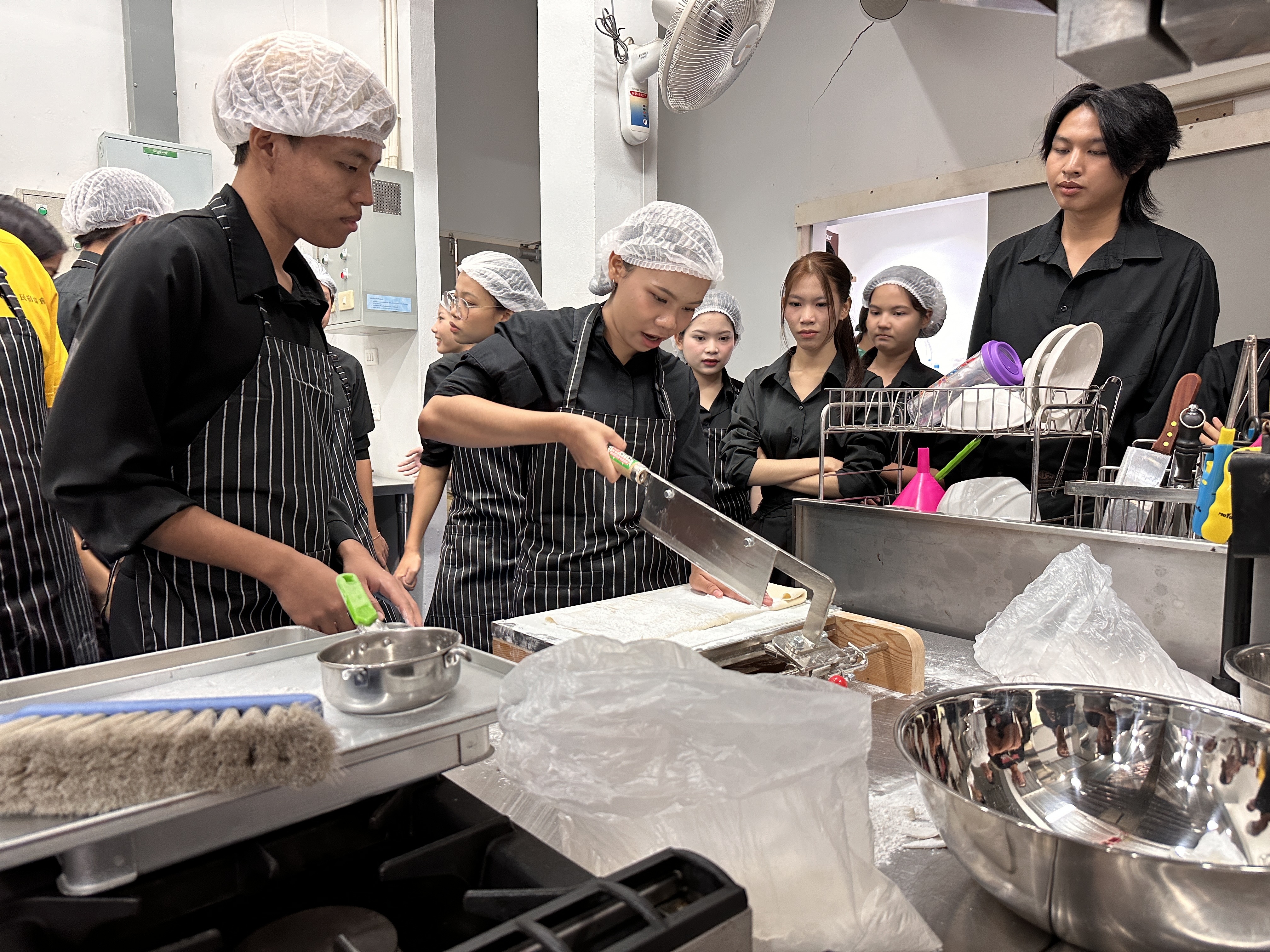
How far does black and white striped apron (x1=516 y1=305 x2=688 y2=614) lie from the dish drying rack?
1.29 ft

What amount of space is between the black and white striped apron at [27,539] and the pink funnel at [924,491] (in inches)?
62.2

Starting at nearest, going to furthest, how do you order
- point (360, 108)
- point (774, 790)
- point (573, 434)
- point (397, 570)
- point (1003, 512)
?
point (774, 790) < point (360, 108) < point (573, 434) < point (1003, 512) < point (397, 570)

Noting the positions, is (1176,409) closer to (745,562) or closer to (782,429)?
(745,562)

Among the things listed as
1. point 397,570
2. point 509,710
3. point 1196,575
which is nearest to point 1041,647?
point 1196,575

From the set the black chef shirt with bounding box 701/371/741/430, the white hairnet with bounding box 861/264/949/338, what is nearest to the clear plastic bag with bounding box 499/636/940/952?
the black chef shirt with bounding box 701/371/741/430

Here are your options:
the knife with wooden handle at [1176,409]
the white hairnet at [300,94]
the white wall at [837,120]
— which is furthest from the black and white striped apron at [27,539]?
the white wall at [837,120]

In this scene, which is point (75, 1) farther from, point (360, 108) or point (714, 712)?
point (714, 712)

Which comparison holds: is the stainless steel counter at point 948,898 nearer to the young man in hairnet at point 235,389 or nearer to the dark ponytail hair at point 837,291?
the young man in hairnet at point 235,389

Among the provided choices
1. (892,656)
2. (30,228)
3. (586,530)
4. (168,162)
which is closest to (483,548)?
(586,530)

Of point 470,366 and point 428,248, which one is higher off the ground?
point 428,248

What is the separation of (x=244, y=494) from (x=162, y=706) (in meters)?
0.68

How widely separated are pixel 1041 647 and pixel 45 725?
3.99 ft

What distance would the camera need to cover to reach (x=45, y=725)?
1.65 feet

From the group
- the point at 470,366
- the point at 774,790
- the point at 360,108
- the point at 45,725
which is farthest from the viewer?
the point at 470,366
